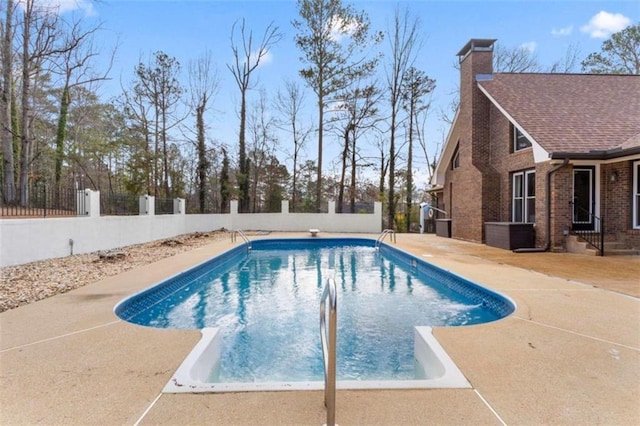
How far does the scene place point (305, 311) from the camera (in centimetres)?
575

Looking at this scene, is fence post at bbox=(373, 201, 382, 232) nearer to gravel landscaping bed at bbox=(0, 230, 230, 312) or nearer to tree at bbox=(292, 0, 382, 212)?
tree at bbox=(292, 0, 382, 212)

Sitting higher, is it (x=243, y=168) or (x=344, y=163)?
(x=344, y=163)

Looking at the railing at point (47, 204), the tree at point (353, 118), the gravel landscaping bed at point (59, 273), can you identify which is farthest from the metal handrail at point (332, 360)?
the tree at point (353, 118)

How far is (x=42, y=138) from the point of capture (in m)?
21.3

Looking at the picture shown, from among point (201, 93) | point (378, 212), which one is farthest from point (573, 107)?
point (201, 93)

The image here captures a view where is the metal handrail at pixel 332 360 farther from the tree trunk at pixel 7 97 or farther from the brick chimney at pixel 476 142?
the tree trunk at pixel 7 97

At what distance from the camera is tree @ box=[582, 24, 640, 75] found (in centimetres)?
1841

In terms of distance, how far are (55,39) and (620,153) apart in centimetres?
1719

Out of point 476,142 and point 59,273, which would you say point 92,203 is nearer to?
point 59,273

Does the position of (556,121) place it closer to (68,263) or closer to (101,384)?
(101,384)

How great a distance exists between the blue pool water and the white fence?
3.40 metres


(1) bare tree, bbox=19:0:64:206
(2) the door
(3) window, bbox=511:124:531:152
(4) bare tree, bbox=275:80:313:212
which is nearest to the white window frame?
(2) the door

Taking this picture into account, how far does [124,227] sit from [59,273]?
4.74 metres

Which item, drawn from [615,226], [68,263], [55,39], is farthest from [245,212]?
[615,226]
